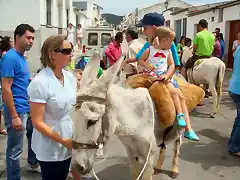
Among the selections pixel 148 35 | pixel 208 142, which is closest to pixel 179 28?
pixel 208 142

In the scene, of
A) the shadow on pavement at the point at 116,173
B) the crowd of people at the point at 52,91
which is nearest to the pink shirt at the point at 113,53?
the crowd of people at the point at 52,91

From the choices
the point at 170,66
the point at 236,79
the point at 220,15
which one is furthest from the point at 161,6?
the point at 170,66

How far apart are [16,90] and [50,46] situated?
135 centimetres

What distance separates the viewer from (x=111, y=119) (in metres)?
2.70

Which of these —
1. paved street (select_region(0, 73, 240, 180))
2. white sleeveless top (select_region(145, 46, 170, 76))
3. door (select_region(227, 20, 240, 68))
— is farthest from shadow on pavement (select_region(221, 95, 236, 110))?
door (select_region(227, 20, 240, 68))

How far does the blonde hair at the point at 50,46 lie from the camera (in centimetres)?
256

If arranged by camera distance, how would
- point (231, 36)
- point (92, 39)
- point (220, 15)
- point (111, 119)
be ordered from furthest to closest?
point (220, 15), point (92, 39), point (231, 36), point (111, 119)

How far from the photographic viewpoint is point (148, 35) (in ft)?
13.7

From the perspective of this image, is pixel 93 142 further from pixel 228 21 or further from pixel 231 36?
pixel 228 21

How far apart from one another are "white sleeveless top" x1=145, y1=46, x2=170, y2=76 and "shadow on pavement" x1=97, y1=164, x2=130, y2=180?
1721 mm

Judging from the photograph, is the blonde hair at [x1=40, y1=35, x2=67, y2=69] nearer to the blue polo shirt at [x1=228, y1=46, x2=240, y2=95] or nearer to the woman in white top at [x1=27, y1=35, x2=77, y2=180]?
the woman in white top at [x1=27, y1=35, x2=77, y2=180]

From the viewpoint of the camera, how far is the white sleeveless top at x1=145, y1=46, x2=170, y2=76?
3797mm

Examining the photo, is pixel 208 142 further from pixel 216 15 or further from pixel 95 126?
pixel 216 15

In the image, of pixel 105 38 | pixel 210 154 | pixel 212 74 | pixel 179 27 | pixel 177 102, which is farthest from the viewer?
pixel 179 27
